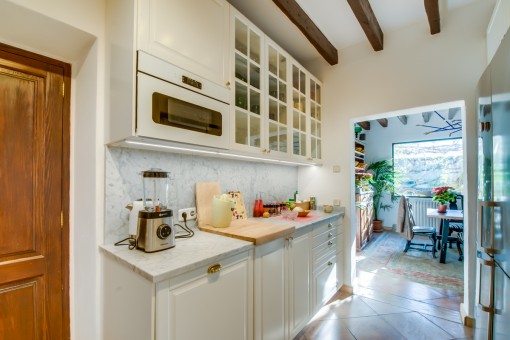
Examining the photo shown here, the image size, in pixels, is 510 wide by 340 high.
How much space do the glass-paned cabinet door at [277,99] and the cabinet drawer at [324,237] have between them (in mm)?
873

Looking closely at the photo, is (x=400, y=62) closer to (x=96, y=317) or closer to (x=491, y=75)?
(x=491, y=75)

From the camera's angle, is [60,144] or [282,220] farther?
[282,220]

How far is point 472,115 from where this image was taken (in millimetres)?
2074

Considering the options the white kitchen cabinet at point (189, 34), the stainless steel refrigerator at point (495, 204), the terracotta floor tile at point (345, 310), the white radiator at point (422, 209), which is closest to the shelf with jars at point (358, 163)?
the white radiator at point (422, 209)

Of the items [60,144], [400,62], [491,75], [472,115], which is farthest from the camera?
[400,62]

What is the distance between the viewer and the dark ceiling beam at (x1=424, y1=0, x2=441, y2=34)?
75.7 inches

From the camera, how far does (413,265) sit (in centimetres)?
345

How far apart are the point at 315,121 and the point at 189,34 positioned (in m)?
1.82

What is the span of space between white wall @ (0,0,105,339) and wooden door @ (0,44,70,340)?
5 centimetres

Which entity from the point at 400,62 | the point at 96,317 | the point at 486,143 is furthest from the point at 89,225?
the point at 400,62

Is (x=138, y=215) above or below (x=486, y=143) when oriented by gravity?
below

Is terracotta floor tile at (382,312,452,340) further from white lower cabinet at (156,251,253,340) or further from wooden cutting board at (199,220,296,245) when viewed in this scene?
white lower cabinet at (156,251,253,340)

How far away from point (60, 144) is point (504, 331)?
2424 mm

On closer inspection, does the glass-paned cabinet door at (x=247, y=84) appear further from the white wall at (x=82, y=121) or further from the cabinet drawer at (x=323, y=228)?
the cabinet drawer at (x=323, y=228)
